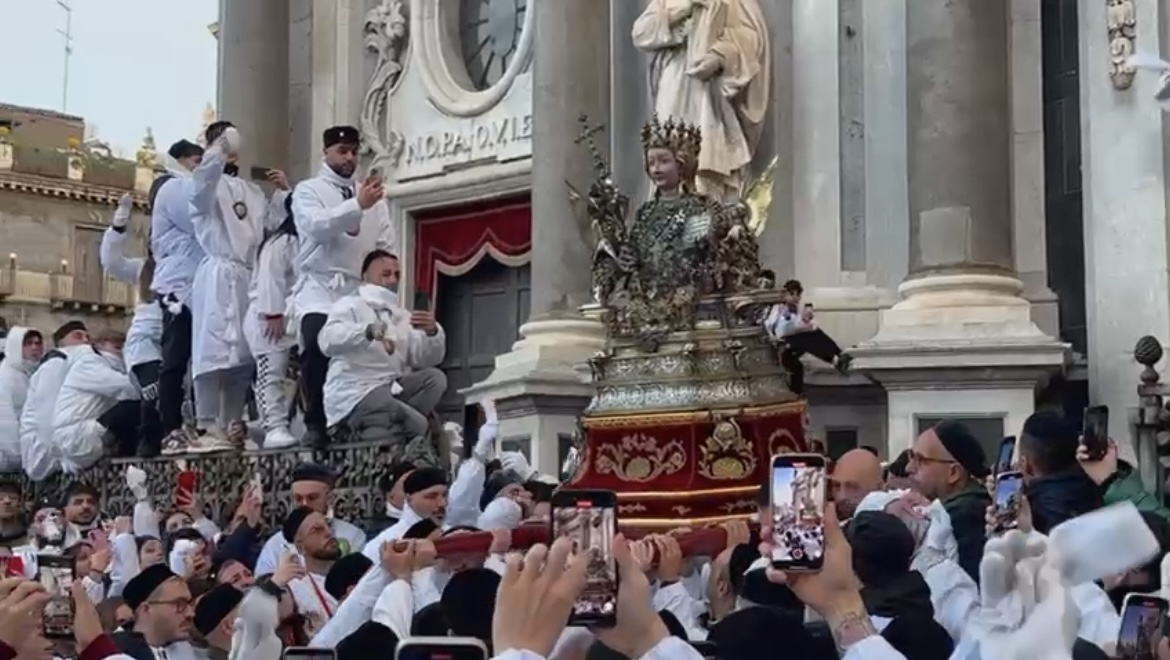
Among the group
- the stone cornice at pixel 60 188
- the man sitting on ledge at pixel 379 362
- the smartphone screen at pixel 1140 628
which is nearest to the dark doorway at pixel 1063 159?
the man sitting on ledge at pixel 379 362

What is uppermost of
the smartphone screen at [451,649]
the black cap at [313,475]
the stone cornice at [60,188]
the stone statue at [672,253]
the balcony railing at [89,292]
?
the stone cornice at [60,188]

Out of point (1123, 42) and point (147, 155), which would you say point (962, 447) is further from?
point (147, 155)

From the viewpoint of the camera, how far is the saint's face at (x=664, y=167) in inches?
445

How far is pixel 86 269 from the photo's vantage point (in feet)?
190

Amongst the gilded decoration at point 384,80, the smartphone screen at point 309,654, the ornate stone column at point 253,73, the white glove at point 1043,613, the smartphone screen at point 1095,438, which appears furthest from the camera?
the gilded decoration at point 384,80

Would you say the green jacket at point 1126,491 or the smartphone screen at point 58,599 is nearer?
the smartphone screen at point 58,599

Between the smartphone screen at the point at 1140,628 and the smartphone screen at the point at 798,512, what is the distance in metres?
0.82

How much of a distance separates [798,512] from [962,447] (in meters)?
3.15

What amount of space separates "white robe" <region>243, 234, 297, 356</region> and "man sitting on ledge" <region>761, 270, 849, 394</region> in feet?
14.3

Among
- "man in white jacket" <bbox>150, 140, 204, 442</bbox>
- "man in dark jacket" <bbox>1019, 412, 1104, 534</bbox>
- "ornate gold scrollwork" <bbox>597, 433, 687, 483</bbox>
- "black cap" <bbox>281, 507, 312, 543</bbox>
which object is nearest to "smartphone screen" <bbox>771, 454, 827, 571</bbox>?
"man in dark jacket" <bbox>1019, 412, 1104, 534</bbox>

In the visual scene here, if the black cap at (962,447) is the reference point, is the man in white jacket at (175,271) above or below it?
above

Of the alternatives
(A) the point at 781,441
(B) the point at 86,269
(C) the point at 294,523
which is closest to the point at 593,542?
(C) the point at 294,523

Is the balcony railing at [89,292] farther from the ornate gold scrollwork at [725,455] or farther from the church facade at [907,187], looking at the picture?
the ornate gold scrollwork at [725,455]

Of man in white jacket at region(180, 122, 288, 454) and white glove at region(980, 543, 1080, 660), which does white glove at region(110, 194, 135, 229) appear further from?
white glove at region(980, 543, 1080, 660)
